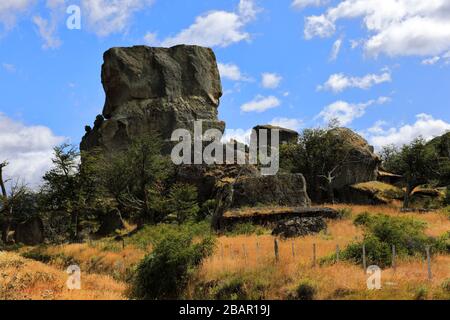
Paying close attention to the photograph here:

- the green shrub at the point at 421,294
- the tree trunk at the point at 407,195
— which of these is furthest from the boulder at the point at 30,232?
the green shrub at the point at 421,294

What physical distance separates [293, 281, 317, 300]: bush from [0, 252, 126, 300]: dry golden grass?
7220 millimetres

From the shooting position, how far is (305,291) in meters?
17.0

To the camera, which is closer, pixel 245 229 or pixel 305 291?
pixel 305 291

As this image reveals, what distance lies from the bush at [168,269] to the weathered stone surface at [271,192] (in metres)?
13.3

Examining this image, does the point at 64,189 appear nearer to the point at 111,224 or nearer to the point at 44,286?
the point at 111,224

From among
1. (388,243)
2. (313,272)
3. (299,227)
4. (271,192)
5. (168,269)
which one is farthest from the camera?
(271,192)

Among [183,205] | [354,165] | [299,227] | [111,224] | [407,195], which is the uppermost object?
[354,165]

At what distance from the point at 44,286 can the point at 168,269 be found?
206 inches

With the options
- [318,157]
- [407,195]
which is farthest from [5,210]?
[407,195]

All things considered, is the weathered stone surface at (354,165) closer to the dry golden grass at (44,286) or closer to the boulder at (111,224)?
the boulder at (111,224)

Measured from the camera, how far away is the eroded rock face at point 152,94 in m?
74.9

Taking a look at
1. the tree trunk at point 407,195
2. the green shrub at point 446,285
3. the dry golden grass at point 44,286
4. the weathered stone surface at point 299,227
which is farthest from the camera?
the tree trunk at point 407,195

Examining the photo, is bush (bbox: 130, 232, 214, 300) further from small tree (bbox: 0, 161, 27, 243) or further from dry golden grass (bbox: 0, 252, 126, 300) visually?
small tree (bbox: 0, 161, 27, 243)

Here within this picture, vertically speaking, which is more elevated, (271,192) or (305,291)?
(271,192)
